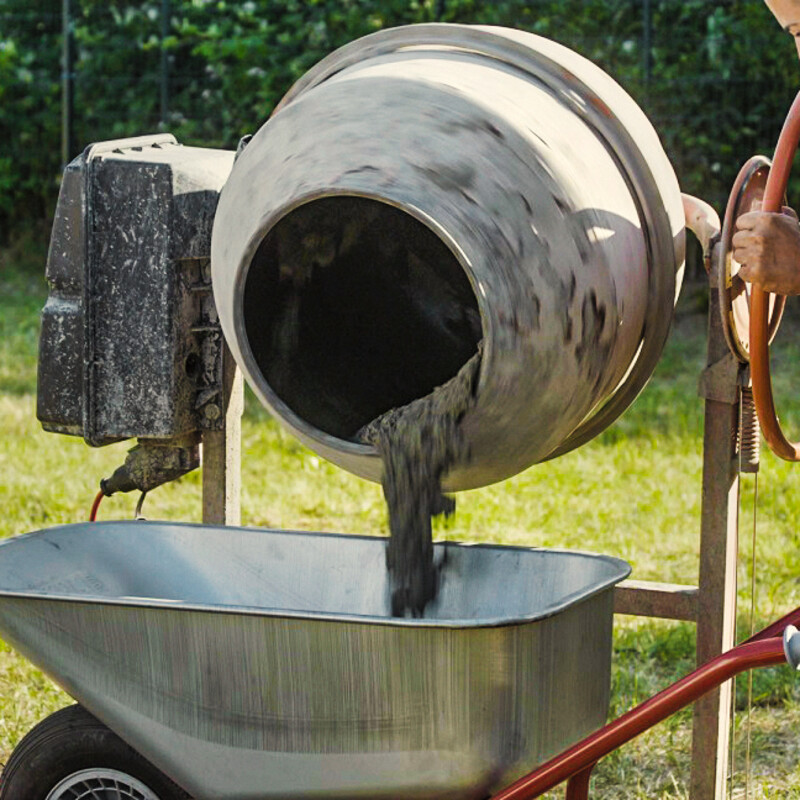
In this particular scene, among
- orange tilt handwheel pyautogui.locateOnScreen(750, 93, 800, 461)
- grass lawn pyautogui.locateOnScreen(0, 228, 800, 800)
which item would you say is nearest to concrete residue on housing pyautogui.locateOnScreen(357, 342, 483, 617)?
orange tilt handwheel pyautogui.locateOnScreen(750, 93, 800, 461)

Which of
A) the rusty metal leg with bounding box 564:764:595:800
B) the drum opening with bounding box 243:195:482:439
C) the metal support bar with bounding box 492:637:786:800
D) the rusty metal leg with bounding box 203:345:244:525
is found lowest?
the rusty metal leg with bounding box 564:764:595:800

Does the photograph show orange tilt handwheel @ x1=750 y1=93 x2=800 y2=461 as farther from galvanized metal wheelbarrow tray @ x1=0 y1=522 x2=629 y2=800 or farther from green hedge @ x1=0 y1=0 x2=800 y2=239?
green hedge @ x1=0 y1=0 x2=800 y2=239

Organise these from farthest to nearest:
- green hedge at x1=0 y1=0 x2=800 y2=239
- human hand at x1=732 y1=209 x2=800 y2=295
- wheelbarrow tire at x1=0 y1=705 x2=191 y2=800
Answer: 1. green hedge at x1=0 y1=0 x2=800 y2=239
2. wheelbarrow tire at x1=0 y1=705 x2=191 y2=800
3. human hand at x1=732 y1=209 x2=800 y2=295

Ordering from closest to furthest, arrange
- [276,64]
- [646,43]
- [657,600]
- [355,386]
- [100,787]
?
[100,787] < [355,386] < [657,600] < [646,43] < [276,64]

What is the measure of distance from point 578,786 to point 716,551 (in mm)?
580

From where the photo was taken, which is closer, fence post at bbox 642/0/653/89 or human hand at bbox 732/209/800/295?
human hand at bbox 732/209/800/295

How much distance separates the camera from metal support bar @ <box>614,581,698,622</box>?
2590 mm

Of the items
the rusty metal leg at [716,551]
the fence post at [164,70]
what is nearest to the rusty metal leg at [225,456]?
the rusty metal leg at [716,551]

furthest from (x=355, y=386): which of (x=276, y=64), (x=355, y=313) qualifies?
(x=276, y=64)

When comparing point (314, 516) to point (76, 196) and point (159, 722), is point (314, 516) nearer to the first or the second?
point (76, 196)

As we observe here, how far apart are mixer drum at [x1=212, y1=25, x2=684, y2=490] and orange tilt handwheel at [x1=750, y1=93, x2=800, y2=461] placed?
8.7 inches

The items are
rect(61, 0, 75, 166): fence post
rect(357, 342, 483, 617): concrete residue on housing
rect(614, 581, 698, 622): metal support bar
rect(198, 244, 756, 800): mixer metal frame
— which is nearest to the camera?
rect(357, 342, 483, 617): concrete residue on housing

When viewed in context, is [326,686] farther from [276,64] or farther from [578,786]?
[276,64]

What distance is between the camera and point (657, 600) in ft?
8.61
